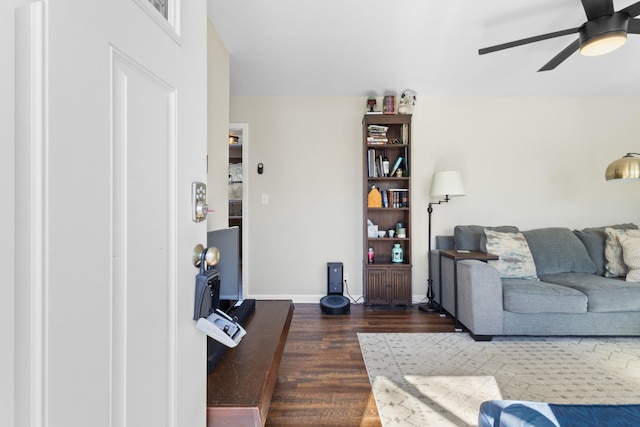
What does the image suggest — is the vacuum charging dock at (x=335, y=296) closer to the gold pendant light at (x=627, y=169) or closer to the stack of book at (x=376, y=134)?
the stack of book at (x=376, y=134)

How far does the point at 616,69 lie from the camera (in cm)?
286

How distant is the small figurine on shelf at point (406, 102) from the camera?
10.6ft

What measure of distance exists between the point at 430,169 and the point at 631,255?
6.46 ft

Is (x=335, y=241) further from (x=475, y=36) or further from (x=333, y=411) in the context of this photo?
(x=475, y=36)

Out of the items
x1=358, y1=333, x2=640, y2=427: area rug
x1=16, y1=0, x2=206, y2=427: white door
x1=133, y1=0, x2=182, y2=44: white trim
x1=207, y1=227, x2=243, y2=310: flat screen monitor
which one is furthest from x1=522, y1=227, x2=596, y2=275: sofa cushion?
x1=133, y1=0, x2=182, y2=44: white trim

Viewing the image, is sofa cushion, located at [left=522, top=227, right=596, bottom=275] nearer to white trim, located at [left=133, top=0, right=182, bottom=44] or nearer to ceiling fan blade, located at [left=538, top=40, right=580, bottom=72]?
ceiling fan blade, located at [left=538, top=40, right=580, bottom=72]

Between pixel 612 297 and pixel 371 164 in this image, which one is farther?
pixel 371 164

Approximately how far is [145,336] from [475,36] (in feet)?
9.66

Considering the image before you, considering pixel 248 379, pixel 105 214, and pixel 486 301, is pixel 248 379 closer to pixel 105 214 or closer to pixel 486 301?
pixel 105 214

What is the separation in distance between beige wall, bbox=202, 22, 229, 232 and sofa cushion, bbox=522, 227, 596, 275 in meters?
3.13

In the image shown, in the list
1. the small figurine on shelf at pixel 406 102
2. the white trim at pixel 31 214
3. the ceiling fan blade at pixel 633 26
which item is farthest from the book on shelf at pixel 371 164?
the white trim at pixel 31 214

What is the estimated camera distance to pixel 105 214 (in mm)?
453

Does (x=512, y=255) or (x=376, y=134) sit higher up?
(x=376, y=134)

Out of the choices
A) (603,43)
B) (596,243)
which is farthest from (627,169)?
(603,43)
